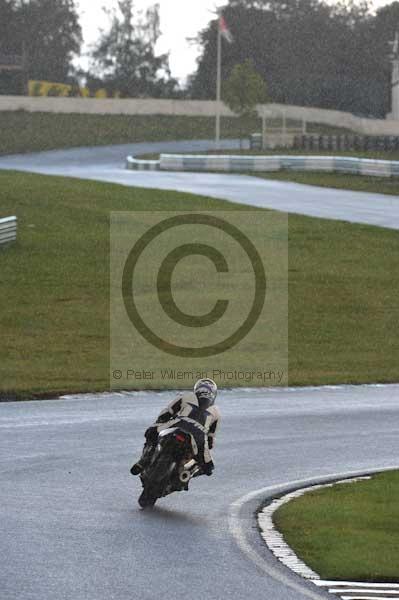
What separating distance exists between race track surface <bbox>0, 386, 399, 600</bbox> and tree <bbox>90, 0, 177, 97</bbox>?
116042mm

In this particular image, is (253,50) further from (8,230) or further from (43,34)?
(8,230)

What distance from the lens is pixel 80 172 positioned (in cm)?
6034

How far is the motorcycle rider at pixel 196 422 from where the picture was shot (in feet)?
38.5

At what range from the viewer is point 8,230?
36.1m

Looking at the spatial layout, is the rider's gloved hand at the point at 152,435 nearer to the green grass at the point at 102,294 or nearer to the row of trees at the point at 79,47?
the green grass at the point at 102,294

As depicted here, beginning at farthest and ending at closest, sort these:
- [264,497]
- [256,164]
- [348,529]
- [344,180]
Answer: [256,164] < [344,180] < [264,497] < [348,529]

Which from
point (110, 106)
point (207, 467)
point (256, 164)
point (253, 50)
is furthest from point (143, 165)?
point (253, 50)

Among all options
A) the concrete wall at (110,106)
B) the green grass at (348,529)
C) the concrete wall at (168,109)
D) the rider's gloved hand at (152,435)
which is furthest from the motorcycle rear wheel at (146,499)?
the concrete wall at (110,106)

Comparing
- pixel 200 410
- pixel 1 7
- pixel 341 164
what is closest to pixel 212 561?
pixel 200 410

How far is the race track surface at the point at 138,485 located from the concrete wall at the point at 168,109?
74.6 m

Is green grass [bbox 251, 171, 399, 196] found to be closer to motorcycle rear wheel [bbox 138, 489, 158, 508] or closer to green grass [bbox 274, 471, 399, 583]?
green grass [bbox 274, 471, 399, 583]

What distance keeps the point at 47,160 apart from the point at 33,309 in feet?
142

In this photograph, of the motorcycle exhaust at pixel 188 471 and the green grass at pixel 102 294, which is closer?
the motorcycle exhaust at pixel 188 471

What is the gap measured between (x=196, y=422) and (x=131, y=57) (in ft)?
449
